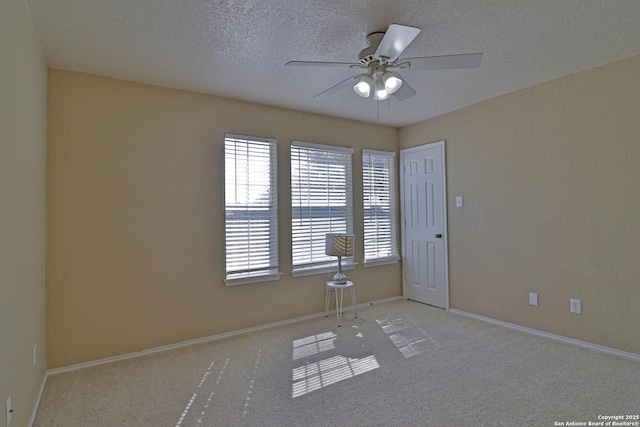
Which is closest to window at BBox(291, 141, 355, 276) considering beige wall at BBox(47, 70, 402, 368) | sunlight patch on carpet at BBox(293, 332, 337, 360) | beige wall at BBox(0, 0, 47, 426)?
beige wall at BBox(47, 70, 402, 368)

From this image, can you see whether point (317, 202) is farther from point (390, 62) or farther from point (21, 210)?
point (21, 210)

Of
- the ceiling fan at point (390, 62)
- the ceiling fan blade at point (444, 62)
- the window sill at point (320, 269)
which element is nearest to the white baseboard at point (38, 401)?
the window sill at point (320, 269)

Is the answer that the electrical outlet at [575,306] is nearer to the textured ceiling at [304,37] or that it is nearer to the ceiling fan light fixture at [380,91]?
the textured ceiling at [304,37]

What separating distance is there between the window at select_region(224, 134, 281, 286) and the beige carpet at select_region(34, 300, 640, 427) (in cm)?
74

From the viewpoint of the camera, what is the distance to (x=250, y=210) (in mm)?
3699

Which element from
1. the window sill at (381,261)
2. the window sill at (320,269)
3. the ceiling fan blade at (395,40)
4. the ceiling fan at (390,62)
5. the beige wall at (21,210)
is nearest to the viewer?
the beige wall at (21,210)

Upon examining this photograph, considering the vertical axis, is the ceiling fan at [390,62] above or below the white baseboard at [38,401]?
above

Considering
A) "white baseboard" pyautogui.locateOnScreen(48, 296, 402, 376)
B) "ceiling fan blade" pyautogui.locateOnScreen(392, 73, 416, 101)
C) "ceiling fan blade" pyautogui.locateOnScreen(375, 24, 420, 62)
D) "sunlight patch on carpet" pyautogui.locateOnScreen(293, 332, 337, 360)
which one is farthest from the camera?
"sunlight patch on carpet" pyautogui.locateOnScreen(293, 332, 337, 360)

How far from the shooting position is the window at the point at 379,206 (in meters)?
4.65

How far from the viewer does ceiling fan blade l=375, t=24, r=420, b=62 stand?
6.13 feet

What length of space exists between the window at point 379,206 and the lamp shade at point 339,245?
832 millimetres

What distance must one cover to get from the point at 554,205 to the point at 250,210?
3082 millimetres

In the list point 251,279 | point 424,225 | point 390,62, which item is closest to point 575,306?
point 424,225

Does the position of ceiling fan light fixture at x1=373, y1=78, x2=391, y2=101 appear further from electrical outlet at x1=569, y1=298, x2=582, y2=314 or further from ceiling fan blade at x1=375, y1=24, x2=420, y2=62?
electrical outlet at x1=569, y1=298, x2=582, y2=314
